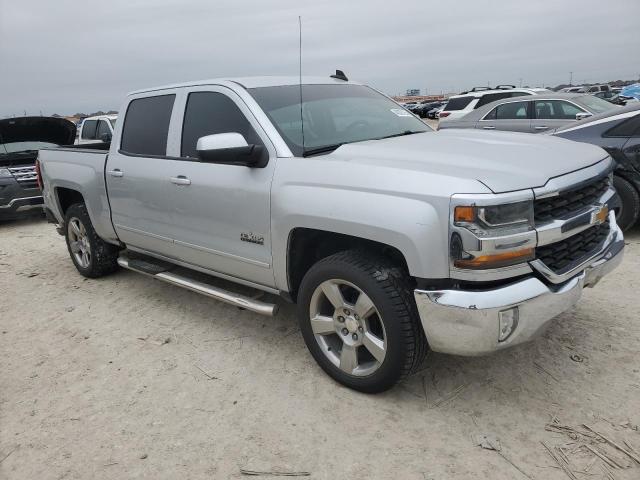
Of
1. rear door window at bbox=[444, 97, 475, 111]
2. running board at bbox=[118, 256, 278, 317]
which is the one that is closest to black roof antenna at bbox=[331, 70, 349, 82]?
running board at bbox=[118, 256, 278, 317]

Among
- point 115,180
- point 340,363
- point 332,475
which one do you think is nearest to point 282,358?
point 340,363

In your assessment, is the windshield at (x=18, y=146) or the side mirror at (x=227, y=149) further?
the windshield at (x=18, y=146)

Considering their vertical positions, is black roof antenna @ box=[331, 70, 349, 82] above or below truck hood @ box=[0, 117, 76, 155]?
above

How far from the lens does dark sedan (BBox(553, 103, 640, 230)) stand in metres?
5.33

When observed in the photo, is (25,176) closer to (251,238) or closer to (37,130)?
(37,130)

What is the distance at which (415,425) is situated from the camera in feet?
8.99

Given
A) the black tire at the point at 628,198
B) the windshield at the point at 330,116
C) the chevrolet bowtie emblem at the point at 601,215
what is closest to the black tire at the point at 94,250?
the windshield at the point at 330,116

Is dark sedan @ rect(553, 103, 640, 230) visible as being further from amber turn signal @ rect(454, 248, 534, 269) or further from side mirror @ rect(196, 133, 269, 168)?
side mirror @ rect(196, 133, 269, 168)

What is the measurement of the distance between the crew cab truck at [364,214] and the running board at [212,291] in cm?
2

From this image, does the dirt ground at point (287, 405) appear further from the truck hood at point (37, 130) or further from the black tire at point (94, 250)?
the truck hood at point (37, 130)

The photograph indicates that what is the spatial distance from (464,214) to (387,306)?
2.09ft

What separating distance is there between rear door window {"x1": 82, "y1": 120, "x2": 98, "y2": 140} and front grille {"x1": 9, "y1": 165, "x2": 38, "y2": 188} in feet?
10.3

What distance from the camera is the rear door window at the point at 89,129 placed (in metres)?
11.7

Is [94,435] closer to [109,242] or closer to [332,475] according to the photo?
[332,475]
